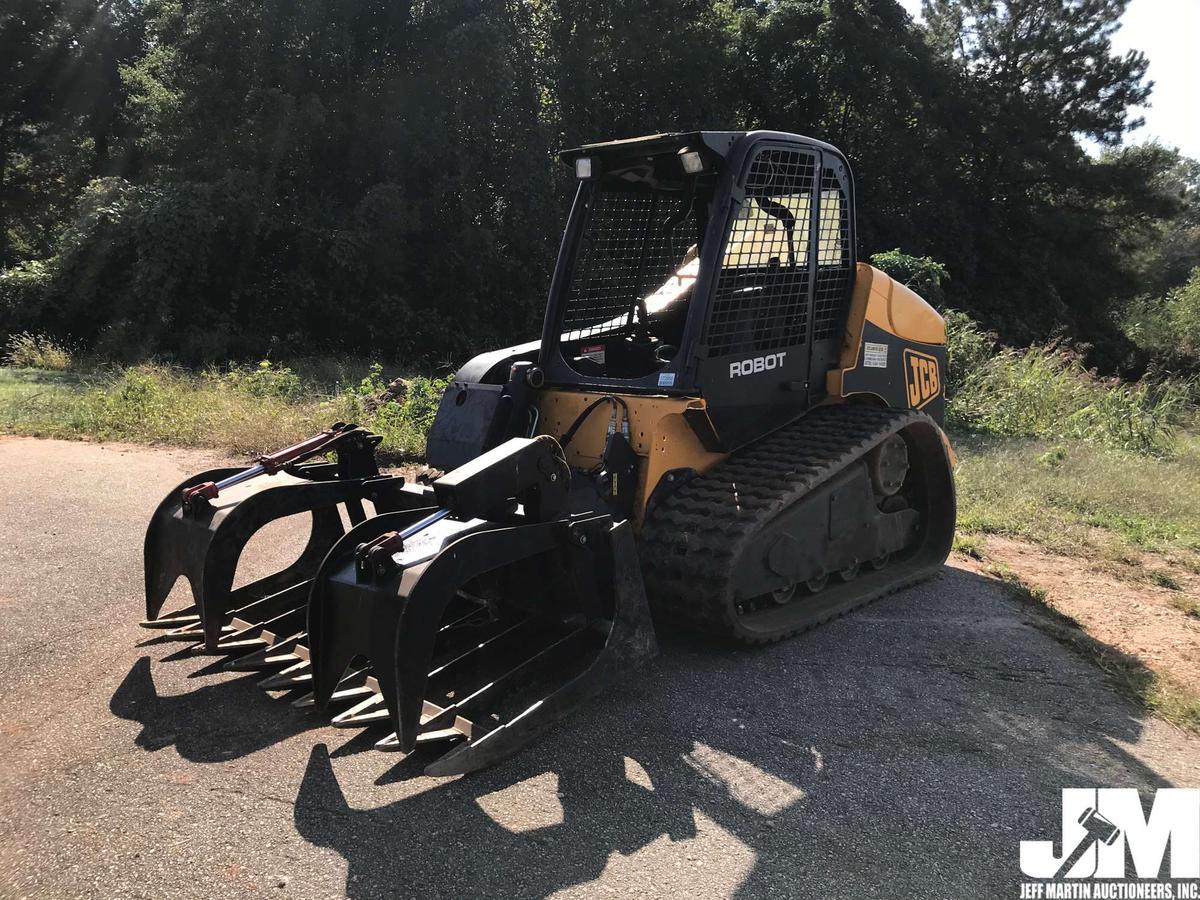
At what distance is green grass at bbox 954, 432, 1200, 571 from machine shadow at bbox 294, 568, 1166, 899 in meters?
2.71

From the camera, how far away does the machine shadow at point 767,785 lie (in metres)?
2.63

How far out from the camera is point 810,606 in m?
4.60

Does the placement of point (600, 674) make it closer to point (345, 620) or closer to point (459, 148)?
point (345, 620)

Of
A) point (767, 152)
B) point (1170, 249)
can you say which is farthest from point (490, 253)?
point (1170, 249)

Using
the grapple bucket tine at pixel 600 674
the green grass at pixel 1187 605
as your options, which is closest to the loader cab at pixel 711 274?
the grapple bucket tine at pixel 600 674

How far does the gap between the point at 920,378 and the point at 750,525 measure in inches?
96.0

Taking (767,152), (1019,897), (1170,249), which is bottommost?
(1019,897)

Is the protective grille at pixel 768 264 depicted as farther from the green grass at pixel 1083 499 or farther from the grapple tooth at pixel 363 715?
the green grass at pixel 1083 499

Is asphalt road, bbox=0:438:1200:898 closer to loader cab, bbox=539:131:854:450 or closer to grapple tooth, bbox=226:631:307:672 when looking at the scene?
grapple tooth, bbox=226:631:307:672

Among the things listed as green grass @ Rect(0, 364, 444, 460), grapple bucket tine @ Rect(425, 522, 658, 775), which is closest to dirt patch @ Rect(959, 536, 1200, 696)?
grapple bucket tine @ Rect(425, 522, 658, 775)

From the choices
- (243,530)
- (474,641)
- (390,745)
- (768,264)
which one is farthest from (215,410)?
(390,745)

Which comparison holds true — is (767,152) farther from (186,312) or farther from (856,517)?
(186,312)

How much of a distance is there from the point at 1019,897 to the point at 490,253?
1847cm

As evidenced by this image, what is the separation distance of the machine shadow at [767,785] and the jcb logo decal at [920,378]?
1.96 meters
